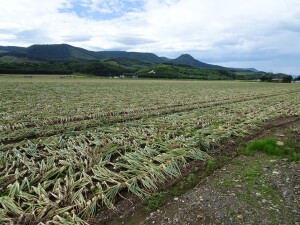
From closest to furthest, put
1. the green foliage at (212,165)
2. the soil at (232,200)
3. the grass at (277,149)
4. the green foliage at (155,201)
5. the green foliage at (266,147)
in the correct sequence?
the soil at (232,200) → the green foliage at (155,201) → the green foliage at (212,165) → the grass at (277,149) → the green foliage at (266,147)

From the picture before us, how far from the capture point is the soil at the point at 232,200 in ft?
17.2

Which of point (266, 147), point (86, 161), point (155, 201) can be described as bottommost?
point (155, 201)

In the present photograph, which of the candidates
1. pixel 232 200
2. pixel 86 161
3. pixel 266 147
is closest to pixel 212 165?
pixel 232 200

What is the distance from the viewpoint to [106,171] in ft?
23.2

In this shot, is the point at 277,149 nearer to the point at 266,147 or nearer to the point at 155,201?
the point at 266,147

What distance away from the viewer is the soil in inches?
206

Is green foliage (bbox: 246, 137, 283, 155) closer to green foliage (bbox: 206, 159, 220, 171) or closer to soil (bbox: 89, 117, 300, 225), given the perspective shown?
soil (bbox: 89, 117, 300, 225)

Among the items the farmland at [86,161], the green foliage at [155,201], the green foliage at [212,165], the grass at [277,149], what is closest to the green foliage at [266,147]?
the grass at [277,149]

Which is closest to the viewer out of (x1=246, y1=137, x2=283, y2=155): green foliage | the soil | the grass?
the soil

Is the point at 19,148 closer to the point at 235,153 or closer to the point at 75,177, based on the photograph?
the point at 75,177

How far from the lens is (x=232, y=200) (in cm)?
589

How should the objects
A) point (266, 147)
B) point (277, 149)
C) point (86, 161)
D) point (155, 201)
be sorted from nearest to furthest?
point (155, 201)
point (86, 161)
point (277, 149)
point (266, 147)

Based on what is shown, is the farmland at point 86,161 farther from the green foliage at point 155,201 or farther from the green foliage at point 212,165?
the green foliage at point 212,165

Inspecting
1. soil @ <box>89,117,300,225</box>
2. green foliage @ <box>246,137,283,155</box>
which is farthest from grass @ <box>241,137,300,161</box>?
soil @ <box>89,117,300,225</box>
